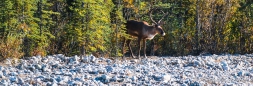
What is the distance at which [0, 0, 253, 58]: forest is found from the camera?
19969 millimetres

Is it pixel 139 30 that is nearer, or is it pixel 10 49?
pixel 10 49

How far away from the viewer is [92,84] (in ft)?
42.3

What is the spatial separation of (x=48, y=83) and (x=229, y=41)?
15.3 metres

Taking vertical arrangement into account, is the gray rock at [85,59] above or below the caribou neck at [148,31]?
below

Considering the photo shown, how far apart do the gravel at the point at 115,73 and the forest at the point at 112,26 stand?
218 centimetres

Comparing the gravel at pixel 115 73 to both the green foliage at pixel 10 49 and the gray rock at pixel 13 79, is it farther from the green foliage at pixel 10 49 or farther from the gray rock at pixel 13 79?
the green foliage at pixel 10 49

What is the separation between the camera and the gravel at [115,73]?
1328 cm

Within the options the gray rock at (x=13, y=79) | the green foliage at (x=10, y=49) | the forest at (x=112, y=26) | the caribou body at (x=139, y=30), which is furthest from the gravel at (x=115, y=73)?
the caribou body at (x=139, y=30)

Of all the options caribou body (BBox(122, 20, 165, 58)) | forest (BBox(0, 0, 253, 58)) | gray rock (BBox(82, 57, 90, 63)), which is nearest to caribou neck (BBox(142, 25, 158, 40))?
caribou body (BBox(122, 20, 165, 58))

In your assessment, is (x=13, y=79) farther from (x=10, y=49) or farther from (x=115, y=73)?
(x=10, y=49)

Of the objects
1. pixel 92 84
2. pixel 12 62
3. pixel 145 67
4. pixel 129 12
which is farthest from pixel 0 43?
pixel 129 12

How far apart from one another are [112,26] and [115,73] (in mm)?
7377

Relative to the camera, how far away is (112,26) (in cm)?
2167

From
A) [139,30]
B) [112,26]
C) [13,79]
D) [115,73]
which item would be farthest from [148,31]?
[13,79]
